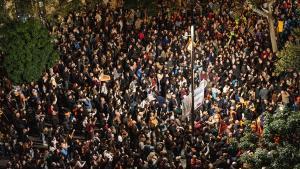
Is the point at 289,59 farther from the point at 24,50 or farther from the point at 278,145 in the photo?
the point at 278,145

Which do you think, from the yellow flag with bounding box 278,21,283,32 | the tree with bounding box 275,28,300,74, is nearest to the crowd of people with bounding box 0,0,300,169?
the yellow flag with bounding box 278,21,283,32

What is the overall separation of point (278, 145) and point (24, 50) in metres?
15.0

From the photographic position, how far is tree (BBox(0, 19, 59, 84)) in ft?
92.4

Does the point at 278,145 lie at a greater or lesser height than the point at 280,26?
lesser

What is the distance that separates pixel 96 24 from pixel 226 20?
23.3 feet

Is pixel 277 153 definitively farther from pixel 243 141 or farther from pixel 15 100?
pixel 15 100

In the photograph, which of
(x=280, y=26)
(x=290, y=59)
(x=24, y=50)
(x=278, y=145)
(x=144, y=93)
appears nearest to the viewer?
(x=278, y=145)

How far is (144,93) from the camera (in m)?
28.2

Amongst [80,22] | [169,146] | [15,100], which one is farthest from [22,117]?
[80,22]

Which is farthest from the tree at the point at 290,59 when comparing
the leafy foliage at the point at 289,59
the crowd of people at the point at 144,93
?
the crowd of people at the point at 144,93

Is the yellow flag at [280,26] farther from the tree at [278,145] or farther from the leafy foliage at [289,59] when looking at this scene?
the tree at [278,145]

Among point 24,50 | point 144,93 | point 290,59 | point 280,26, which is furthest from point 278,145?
point 280,26

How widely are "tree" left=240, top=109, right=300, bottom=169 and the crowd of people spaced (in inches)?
214

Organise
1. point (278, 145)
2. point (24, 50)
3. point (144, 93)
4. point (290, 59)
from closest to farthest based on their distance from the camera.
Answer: point (278, 145)
point (290, 59)
point (144, 93)
point (24, 50)
